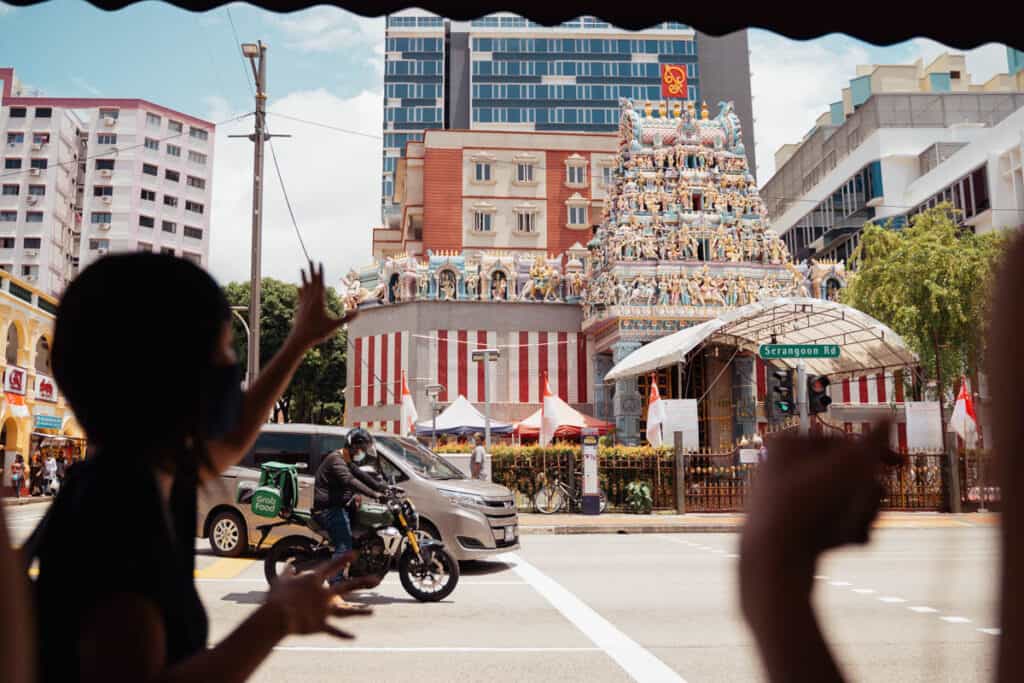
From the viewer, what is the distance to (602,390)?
33188 mm

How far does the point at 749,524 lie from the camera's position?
1.09 m

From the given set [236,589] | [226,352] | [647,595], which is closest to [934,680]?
[226,352]

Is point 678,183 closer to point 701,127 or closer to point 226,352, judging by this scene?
point 701,127

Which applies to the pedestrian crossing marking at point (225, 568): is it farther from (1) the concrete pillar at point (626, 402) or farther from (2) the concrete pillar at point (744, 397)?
(2) the concrete pillar at point (744, 397)

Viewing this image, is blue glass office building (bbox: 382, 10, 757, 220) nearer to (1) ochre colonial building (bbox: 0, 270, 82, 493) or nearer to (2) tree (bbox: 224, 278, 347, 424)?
(2) tree (bbox: 224, 278, 347, 424)

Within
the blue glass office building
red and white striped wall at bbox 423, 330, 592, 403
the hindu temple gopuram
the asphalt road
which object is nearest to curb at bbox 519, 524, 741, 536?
the asphalt road

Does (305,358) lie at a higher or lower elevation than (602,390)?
higher

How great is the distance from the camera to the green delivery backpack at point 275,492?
9188 millimetres

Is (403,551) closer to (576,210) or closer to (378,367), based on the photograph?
(378,367)

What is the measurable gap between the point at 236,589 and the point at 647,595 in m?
4.72

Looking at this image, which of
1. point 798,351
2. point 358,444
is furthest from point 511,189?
point 358,444

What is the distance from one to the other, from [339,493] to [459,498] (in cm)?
284

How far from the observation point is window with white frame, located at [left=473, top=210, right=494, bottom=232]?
43.2 m

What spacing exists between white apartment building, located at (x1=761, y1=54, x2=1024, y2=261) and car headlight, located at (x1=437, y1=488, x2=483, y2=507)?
3311 cm
